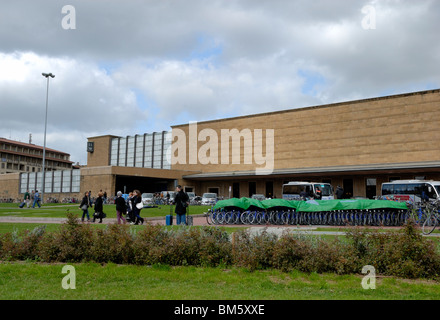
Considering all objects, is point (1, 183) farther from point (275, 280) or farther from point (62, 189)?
point (275, 280)

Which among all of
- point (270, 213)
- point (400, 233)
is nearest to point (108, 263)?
point (400, 233)

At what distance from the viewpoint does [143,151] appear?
75.9 meters

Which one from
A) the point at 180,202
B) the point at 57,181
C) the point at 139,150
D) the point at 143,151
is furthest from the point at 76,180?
the point at 180,202

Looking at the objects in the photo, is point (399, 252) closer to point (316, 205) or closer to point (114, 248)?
point (114, 248)

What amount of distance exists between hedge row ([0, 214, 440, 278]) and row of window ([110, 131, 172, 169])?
2396 inches

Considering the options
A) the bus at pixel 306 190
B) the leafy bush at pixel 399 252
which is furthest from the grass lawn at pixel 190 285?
the bus at pixel 306 190

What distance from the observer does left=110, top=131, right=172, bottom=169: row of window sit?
7175cm

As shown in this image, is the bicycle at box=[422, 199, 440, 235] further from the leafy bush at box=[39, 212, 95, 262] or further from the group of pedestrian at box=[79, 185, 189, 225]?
the leafy bush at box=[39, 212, 95, 262]

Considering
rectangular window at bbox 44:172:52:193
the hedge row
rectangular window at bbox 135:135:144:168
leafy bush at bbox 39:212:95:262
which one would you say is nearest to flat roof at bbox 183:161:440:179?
rectangular window at bbox 135:135:144:168

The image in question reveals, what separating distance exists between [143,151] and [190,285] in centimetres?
7080

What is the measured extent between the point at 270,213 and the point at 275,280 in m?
14.3

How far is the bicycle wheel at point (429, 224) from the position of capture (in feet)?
47.5

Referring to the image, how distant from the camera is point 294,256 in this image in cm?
790

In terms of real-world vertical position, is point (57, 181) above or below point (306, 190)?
above
